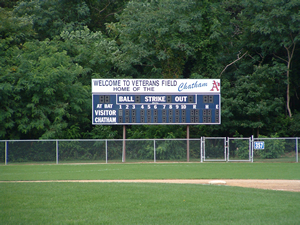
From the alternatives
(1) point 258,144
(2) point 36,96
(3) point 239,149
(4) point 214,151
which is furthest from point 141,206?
(2) point 36,96

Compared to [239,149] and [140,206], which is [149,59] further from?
[140,206]

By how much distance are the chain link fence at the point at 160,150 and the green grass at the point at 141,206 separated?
14.1 m

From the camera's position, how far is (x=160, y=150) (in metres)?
26.5

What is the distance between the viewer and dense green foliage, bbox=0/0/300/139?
27.7m

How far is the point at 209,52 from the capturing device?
35469 millimetres

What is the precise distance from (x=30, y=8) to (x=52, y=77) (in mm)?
12524

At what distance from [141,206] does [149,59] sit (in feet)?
88.2

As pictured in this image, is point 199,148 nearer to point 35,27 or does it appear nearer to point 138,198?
point 138,198

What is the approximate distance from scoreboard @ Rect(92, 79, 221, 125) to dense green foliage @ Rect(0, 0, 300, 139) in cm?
396

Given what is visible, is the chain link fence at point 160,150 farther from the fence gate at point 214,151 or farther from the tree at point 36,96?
the tree at point 36,96

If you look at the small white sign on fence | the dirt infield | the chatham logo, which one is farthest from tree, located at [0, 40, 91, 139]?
the small white sign on fence

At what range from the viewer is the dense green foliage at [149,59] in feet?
90.9

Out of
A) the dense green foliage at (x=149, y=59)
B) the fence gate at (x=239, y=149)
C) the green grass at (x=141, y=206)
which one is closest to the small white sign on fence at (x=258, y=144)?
the fence gate at (x=239, y=149)

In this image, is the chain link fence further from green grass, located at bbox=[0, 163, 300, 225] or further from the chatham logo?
green grass, located at bbox=[0, 163, 300, 225]
